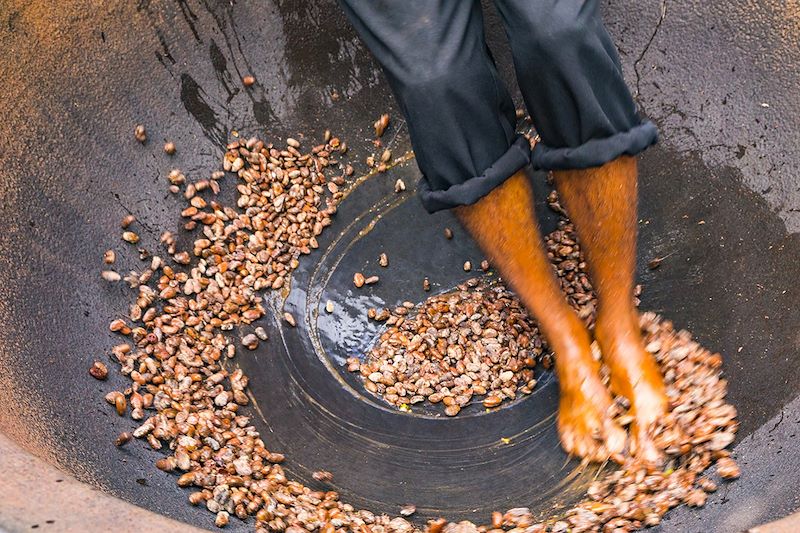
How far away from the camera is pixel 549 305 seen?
1.29m

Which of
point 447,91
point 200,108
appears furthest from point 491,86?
point 200,108

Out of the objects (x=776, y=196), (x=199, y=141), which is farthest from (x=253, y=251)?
(x=776, y=196)

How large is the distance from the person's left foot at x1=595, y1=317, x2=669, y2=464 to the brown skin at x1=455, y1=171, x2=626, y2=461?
0.08 feet

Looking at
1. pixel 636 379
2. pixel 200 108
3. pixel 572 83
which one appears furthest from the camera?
pixel 200 108

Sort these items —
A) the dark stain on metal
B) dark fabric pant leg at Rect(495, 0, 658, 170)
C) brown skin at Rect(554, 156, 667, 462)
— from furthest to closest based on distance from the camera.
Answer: the dark stain on metal
brown skin at Rect(554, 156, 667, 462)
dark fabric pant leg at Rect(495, 0, 658, 170)

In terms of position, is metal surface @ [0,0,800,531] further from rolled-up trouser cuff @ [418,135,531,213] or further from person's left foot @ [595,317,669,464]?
rolled-up trouser cuff @ [418,135,531,213]

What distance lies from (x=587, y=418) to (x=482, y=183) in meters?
0.39

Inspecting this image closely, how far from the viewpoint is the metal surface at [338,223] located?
1.20 meters

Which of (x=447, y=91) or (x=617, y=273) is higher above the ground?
(x=447, y=91)

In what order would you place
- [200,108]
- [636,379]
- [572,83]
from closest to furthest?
[572,83]
[636,379]
[200,108]

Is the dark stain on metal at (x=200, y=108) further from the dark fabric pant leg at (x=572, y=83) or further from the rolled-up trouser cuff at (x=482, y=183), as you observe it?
the dark fabric pant leg at (x=572, y=83)

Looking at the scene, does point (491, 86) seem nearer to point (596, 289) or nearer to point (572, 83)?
point (572, 83)

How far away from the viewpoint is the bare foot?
1.24m

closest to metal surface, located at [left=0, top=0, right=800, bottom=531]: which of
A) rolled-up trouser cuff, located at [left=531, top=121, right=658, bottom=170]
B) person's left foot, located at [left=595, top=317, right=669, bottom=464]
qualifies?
person's left foot, located at [left=595, top=317, right=669, bottom=464]
